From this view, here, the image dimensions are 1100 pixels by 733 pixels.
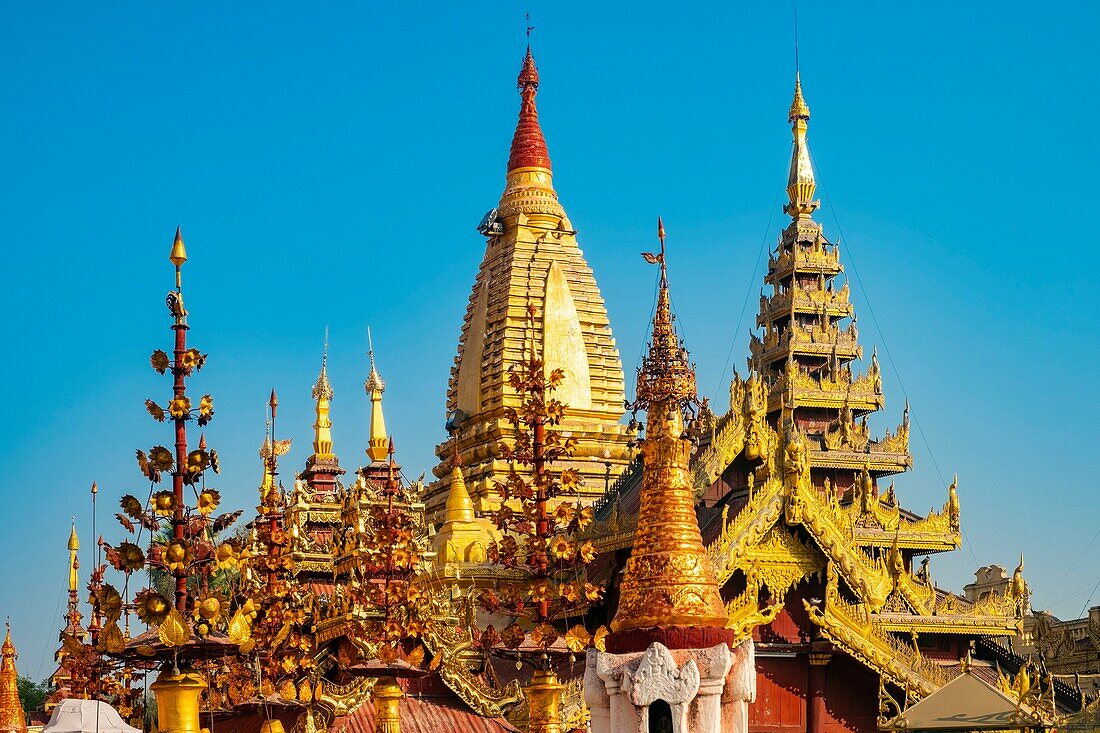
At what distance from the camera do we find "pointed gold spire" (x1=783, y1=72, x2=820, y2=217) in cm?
4216

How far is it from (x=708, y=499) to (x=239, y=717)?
36.8 ft

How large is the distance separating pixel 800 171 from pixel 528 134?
41.0 feet

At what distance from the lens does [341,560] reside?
1198 inches

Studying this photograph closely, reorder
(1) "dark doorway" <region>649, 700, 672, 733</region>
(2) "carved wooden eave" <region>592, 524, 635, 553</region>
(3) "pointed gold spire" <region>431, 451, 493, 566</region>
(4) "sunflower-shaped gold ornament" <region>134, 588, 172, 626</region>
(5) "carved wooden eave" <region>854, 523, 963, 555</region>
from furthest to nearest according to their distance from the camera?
1. (3) "pointed gold spire" <region>431, 451, 493, 566</region>
2. (5) "carved wooden eave" <region>854, 523, 963, 555</region>
3. (2) "carved wooden eave" <region>592, 524, 635, 553</region>
4. (1) "dark doorway" <region>649, 700, 672, 733</region>
5. (4) "sunflower-shaped gold ornament" <region>134, 588, 172, 626</region>

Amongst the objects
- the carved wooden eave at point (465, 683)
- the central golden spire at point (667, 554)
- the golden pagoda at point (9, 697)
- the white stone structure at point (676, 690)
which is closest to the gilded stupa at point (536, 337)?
the golden pagoda at point (9, 697)

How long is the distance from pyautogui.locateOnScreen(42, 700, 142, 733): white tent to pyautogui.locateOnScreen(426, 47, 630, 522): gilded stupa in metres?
24.2

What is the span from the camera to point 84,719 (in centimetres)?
1980

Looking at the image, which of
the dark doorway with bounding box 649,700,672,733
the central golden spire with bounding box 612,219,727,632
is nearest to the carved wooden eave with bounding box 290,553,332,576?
the central golden spire with bounding box 612,219,727,632

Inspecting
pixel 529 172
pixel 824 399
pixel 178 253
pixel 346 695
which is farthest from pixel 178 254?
pixel 529 172

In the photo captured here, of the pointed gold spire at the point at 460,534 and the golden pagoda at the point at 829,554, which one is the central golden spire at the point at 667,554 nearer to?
the golden pagoda at the point at 829,554

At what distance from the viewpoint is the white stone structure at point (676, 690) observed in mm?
16672

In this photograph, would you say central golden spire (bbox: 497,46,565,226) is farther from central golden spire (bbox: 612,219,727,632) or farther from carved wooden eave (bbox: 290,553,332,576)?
central golden spire (bbox: 612,219,727,632)

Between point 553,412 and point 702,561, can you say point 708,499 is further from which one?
point 702,561

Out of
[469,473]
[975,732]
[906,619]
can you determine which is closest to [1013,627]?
[906,619]
